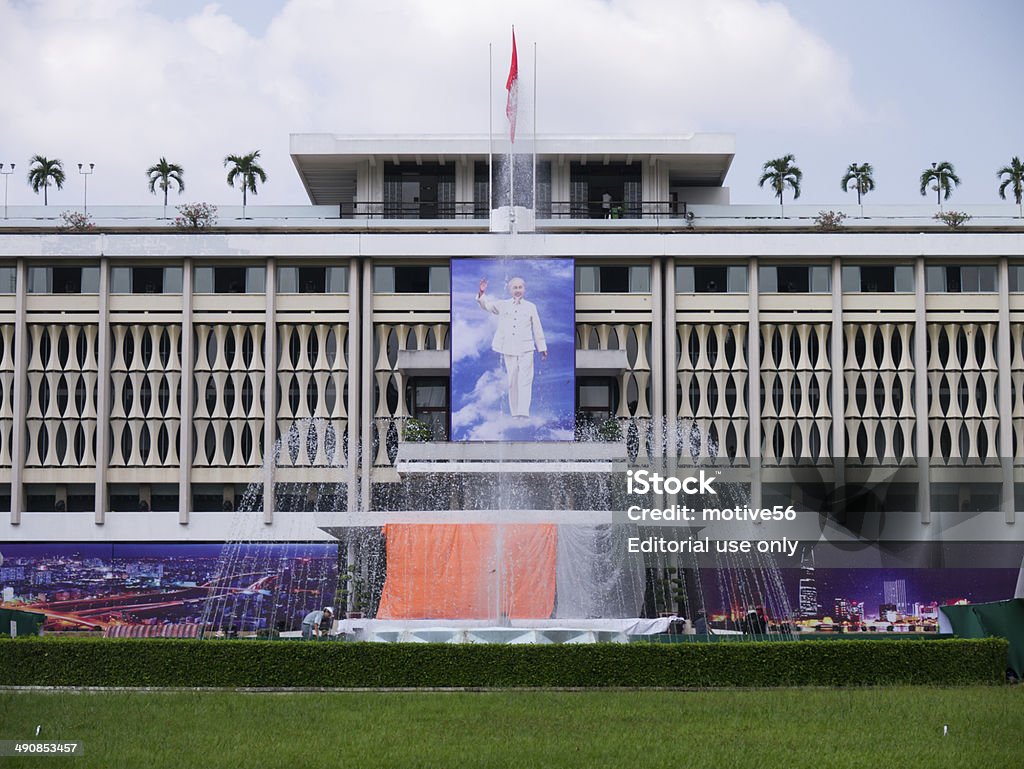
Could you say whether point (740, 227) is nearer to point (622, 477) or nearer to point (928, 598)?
point (622, 477)

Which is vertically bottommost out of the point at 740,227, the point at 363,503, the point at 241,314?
the point at 363,503

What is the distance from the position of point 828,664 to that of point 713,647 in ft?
6.26

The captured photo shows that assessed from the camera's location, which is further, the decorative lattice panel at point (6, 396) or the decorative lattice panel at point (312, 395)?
the decorative lattice panel at point (6, 396)

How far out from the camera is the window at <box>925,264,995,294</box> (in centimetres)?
4900

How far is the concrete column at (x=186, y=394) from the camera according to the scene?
1866 inches

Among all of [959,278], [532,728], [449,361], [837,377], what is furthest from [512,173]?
[532,728]

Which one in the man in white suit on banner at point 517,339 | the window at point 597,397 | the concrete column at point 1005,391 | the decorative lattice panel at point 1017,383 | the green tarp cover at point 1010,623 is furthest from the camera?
the window at point 597,397

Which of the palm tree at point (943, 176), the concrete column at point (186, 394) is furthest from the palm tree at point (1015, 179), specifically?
the concrete column at point (186, 394)

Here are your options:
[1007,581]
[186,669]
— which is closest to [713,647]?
[186,669]

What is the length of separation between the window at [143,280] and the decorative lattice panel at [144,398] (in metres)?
1.30

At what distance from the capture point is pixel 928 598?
45.3 meters

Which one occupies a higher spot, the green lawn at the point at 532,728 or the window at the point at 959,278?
the window at the point at 959,278

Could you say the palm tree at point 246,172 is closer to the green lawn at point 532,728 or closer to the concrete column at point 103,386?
the concrete column at point 103,386

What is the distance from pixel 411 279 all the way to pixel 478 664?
27.2 meters
